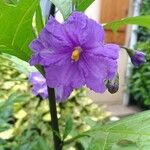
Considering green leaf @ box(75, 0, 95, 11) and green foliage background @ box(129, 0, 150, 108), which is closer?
green leaf @ box(75, 0, 95, 11)

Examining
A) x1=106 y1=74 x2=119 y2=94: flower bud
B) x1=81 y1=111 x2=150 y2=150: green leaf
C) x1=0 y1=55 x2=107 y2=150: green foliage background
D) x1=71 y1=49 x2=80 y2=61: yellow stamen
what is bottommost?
x1=0 y1=55 x2=107 y2=150: green foliage background

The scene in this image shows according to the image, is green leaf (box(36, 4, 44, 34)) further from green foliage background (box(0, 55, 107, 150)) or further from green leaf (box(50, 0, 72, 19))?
green foliage background (box(0, 55, 107, 150))

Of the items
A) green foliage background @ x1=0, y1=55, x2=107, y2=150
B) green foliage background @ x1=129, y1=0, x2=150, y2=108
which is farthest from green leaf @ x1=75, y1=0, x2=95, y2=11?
green foliage background @ x1=129, y1=0, x2=150, y2=108

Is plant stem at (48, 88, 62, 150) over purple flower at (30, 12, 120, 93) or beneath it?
beneath

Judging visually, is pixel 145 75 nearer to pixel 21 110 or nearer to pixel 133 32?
pixel 133 32

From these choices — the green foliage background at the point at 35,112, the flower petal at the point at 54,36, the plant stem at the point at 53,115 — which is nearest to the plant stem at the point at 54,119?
the plant stem at the point at 53,115

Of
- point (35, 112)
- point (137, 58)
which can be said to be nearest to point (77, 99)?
point (35, 112)

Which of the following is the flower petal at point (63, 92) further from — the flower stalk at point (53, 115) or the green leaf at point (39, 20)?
the green leaf at point (39, 20)

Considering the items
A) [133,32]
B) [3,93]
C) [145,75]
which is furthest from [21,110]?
[133,32]

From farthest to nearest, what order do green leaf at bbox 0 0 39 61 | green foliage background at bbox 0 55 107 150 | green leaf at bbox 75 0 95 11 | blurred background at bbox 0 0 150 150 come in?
green foliage background at bbox 0 55 107 150
blurred background at bbox 0 0 150 150
green leaf at bbox 75 0 95 11
green leaf at bbox 0 0 39 61
